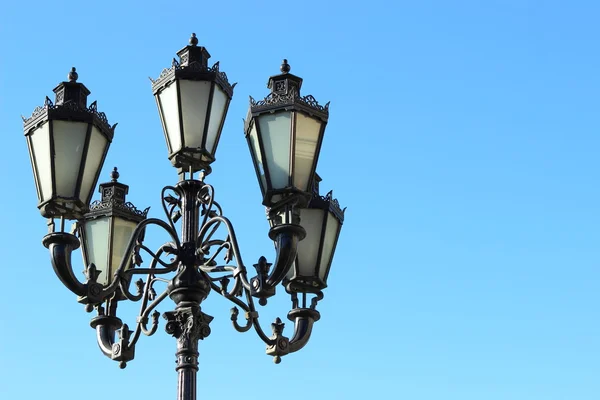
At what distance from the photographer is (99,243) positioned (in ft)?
29.2

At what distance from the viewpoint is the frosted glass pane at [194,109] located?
300 inches

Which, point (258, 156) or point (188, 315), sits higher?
point (258, 156)

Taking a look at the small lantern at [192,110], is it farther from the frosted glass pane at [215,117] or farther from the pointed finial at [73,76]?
the pointed finial at [73,76]

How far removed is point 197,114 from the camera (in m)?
7.63

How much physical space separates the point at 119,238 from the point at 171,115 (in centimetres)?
166

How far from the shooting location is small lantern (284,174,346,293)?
333 inches

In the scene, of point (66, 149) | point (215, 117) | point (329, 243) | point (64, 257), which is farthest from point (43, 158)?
point (329, 243)

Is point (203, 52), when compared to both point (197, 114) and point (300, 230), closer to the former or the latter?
point (197, 114)

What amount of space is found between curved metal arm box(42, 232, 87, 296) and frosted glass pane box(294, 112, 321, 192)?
160 centimetres

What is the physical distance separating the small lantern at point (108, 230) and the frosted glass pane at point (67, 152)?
4.39ft

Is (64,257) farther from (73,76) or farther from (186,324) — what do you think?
(73,76)

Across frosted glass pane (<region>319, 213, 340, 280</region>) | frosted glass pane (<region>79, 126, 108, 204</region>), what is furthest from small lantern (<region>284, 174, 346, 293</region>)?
frosted glass pane (<region>79, 126, 108, 204</region>)

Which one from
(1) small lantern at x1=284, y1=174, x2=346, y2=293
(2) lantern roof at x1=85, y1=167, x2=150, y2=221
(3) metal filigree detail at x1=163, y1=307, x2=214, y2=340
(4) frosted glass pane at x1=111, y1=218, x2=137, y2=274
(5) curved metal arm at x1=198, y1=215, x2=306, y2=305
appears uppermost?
(2) lantern roof at x1=85, y1=167, x2=150, y2=221

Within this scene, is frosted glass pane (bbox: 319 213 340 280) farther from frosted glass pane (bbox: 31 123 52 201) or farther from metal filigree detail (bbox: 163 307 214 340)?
frosted glass pane (bbox: 31 123 52 201)
